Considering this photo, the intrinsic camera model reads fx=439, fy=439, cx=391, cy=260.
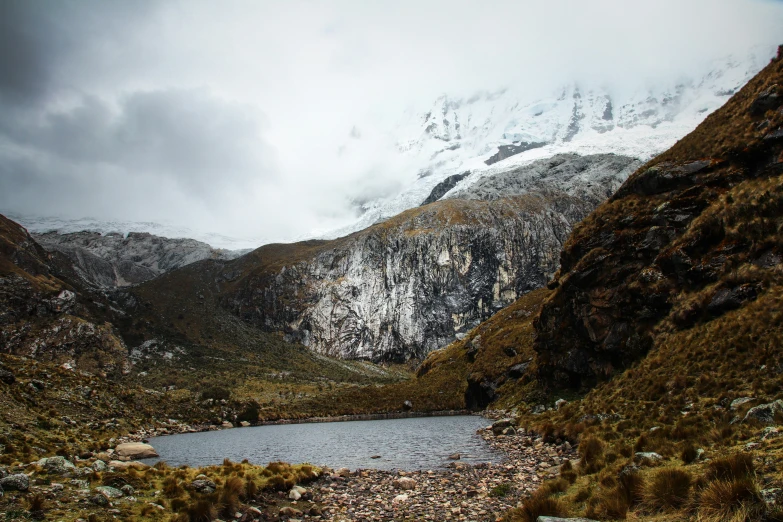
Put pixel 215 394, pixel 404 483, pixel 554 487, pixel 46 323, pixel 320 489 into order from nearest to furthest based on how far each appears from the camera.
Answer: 1. pixel 554 487
2. pixel 404 483
3. pixel 320 489
4. pixel 215 394
5. pixel 46 323

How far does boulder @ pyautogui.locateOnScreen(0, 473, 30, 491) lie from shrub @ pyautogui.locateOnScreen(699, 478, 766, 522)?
2104 cm

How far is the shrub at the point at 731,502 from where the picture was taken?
8555 mm

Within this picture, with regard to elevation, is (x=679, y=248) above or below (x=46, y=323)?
below

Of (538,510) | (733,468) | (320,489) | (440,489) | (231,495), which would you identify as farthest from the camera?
(320,489)

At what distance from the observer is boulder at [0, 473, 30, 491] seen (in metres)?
15.5

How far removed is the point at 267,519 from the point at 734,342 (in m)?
26.3

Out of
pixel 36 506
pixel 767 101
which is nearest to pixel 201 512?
pixel 36 506

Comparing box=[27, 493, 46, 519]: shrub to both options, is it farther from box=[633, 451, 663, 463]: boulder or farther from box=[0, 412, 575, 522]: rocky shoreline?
box=[633, 451, 663, 463]: boulder

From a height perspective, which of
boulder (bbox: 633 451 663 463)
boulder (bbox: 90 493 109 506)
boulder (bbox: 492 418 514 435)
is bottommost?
boulder (bbox: 492 418 514 435)

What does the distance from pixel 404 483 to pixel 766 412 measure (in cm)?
1692

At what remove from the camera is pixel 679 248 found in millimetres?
36406

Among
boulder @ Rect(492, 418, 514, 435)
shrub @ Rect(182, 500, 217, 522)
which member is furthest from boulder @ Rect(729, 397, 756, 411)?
boulder @ Rect(492, 418, 514, 435)

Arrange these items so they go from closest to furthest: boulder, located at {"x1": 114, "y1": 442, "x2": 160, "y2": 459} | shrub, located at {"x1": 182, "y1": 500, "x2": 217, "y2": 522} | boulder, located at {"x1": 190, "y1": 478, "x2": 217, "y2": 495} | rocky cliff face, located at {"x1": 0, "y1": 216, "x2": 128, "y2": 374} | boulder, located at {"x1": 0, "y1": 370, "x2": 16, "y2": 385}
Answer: shrub, located at {"x1": 182, "y1": 500, "x2": 217, "y2": 522}, boulder, located at {"x1": 190, "y1": 478, "x2": 217, "y2": 495}, boulder, located at {"x1": 114, "y1": 442, "x2": 160, "y2": 459}, boulder, located at {"x1": 0, "y1": 370, "x2": 16, "y2": 385}, rocky cliff face, located at {"x1": 0, "y1": 216, "x2": 128, "y2": 374}

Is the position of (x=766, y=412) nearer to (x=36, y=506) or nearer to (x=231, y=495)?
(x=231, y=495)
